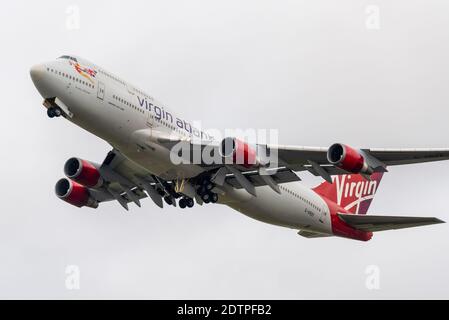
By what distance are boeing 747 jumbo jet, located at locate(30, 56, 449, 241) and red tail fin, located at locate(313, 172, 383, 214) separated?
2076 millimetres

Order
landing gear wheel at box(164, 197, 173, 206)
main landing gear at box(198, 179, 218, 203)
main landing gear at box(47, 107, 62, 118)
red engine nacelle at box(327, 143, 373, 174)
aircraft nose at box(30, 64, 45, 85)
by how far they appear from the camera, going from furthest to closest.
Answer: landing gear wheel at box(164, 197, 173, 206) < main landing gear at box(198, 179, 218, 203) < red engine nacelle at box(327, 143, 373, 174) < main landing gear at box(47, 107, 62, 118) < aircraft nose at box(30, 64, 45, 85)

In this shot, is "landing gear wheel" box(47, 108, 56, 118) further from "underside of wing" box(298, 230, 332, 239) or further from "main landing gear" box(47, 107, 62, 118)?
"underside of wing" box(298, 230, 332, 239)

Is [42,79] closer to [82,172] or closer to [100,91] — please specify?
[100,91]

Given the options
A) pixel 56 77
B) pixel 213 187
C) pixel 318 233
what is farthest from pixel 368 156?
pixel 56 77

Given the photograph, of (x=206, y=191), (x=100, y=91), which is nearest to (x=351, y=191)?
(x=206, y=191)

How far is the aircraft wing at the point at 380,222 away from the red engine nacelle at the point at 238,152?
10715 millimetres

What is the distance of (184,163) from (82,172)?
20.3ft

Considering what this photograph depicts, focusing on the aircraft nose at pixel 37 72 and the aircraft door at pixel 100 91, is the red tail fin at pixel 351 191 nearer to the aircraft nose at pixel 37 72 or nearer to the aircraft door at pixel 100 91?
the aircraft door at pixel 100 91

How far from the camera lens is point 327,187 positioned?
50.4 metres

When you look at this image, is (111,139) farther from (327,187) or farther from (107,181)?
(327,187)

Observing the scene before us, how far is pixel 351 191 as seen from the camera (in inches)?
2062

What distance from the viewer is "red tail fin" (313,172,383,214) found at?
50.4 m

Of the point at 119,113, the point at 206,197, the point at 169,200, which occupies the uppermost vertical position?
the point at 119,113

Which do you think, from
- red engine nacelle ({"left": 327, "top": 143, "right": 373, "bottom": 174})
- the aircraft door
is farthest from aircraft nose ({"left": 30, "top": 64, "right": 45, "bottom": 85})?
red engine nacelle ({"left": 327, "top": 143, "right": 373, "bottom": 174})
